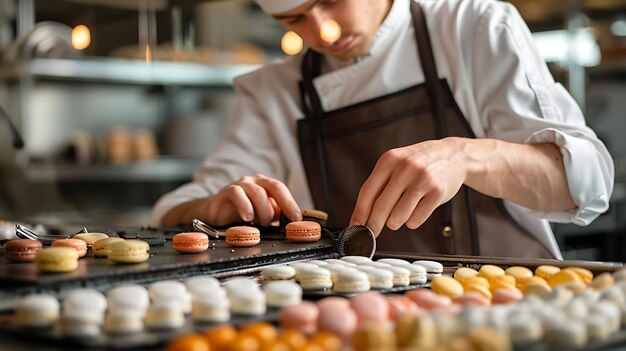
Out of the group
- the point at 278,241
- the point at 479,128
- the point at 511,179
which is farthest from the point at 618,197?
the point at 278,241

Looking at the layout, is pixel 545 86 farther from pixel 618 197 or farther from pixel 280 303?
pixel 618 197

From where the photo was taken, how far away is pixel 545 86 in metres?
1.77

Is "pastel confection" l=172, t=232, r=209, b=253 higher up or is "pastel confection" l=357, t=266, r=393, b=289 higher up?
"pastel confection" l=172, t=232, r=209, b=253

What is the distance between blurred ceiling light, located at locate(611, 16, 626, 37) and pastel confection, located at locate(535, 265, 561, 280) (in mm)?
3653

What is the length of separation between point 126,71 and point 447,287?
3.90 m

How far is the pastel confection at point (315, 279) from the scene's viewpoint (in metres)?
1.05

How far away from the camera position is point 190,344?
2.35 ft

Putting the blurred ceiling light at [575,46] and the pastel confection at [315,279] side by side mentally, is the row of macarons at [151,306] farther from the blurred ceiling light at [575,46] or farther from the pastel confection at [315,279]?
the blurred ceiling light at [575,46]

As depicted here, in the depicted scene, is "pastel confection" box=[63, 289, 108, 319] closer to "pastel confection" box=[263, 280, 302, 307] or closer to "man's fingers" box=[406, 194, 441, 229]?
"pastel confection" box=[263, 280, 302, 307]

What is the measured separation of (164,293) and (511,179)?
0.87 metres

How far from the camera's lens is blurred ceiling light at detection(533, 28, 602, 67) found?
168 inches

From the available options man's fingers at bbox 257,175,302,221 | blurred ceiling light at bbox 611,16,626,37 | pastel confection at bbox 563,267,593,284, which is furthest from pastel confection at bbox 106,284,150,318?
blurred ceiling light at bbox 611,16,626,37

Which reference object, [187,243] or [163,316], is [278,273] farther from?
[163,316]

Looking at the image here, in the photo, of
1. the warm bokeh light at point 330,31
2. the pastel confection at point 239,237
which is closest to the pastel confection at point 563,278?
the pastel confection at point 239,237
